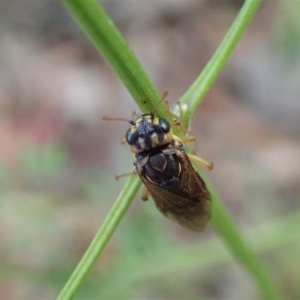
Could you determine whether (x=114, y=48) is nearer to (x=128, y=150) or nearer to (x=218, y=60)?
(x=218, y=60)

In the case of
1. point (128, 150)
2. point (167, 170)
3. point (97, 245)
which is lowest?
point (97, 245)

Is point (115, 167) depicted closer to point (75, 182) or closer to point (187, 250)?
point (75, 182)

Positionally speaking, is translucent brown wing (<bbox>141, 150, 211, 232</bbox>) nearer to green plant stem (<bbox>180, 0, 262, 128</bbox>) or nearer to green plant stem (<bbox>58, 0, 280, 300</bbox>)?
green plant stem (<bbox>58, 0, 280, 300</bbox>)

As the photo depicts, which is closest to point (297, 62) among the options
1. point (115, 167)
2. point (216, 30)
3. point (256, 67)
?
point (256, 67)

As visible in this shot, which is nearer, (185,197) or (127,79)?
(127,79)

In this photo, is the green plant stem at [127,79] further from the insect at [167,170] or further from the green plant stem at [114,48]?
the insect at [167,170]

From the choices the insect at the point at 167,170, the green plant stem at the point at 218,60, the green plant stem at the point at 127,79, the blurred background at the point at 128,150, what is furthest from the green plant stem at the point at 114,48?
the blurred background at the point at 128,150

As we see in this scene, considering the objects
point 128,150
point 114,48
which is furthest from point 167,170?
point 128,150
